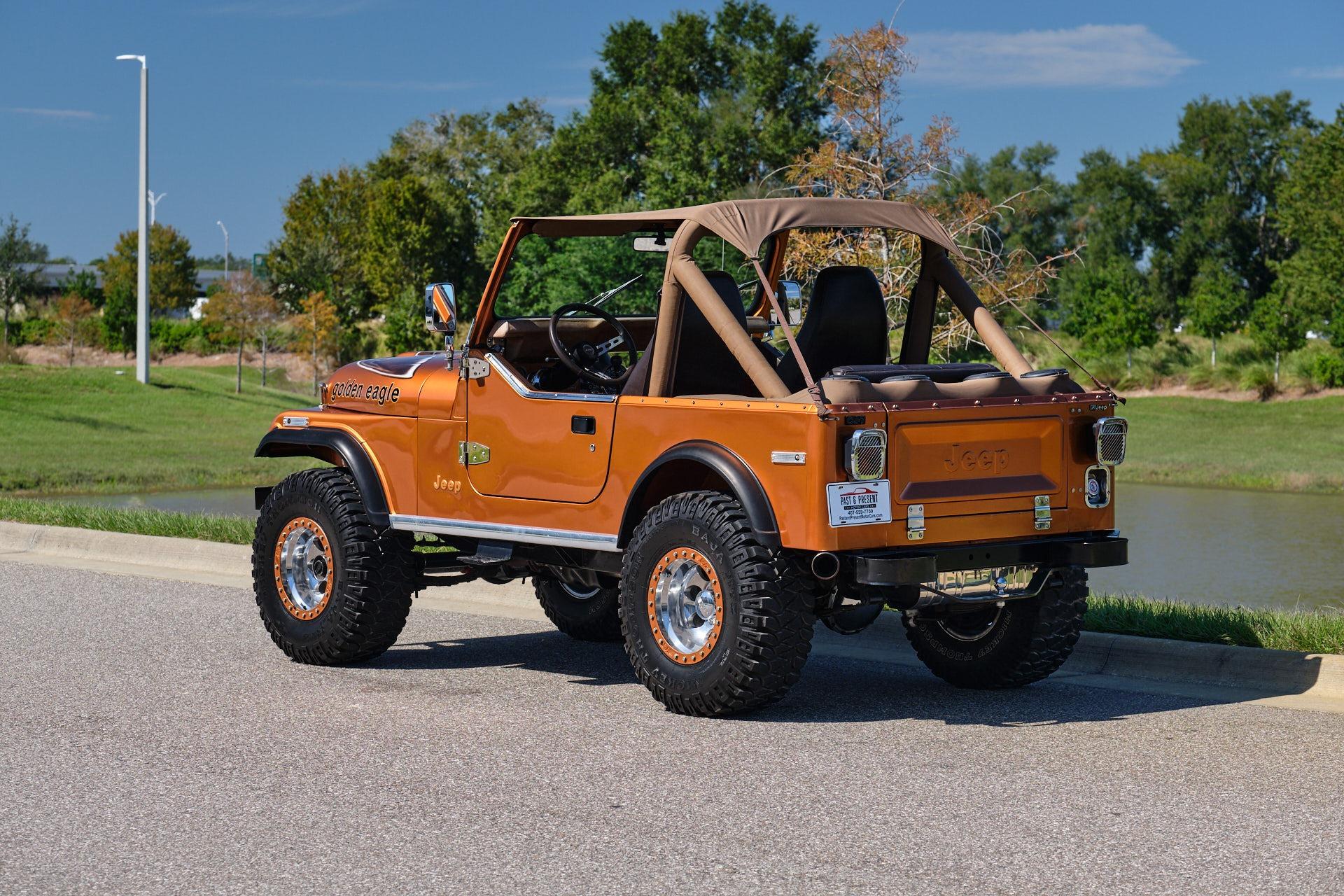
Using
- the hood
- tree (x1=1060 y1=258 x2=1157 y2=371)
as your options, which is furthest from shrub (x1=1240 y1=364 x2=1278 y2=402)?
the hood

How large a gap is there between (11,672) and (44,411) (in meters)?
33.2

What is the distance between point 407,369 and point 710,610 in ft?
8.38

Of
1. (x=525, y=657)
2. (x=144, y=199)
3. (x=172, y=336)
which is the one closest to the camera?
(x=525, y=657)

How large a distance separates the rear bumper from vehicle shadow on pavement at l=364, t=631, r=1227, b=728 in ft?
2.25

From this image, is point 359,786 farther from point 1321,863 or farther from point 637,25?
point 637,25

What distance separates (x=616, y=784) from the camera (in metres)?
6.12

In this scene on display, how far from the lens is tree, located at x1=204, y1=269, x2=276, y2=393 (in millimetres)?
62406

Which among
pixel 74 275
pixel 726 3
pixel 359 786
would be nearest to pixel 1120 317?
Answer: pixel 726 3

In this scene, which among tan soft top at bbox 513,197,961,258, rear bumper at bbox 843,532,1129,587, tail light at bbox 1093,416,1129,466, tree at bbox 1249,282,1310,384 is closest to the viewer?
rear bumper at bbox 843,532,1129,587

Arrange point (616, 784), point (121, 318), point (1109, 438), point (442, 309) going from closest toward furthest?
point (616, 784), point (1109, 438), point (442, 309), point (121, 318)

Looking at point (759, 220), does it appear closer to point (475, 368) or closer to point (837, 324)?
point (837, 324)

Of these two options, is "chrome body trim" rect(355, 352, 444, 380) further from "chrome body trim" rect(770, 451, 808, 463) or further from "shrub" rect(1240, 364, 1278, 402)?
"shrub" rect(1240, 364, 1278, 402)

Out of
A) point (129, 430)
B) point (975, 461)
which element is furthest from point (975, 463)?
point (129, 430)

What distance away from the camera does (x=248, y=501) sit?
2405cm
